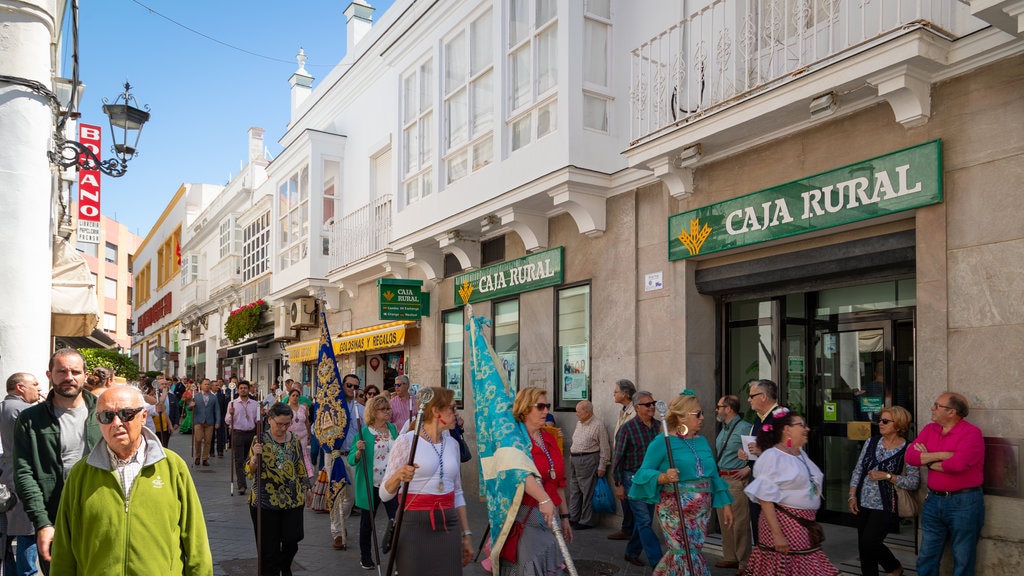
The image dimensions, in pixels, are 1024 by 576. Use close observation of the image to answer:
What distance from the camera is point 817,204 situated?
783cm

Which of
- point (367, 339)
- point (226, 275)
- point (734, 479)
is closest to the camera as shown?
point (734, 479)

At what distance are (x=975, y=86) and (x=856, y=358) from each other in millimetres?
3143

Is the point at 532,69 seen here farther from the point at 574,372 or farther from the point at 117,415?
the point at 117,415

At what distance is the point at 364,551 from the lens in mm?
8266

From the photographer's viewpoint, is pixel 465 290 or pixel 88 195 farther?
pixel 88 195

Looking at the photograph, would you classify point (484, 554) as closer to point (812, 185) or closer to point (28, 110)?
point (812, 185)

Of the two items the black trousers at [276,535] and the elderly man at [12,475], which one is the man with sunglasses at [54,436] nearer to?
the elderly man at [12,475]

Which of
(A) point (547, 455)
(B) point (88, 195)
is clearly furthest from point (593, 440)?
(B) point (88, 195)

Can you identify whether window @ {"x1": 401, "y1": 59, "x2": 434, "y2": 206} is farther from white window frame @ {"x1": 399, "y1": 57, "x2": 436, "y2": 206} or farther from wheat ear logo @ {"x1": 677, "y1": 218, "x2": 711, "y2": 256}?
wheat ear logo @ {"x1": 677, "y1": 218, "x2": 711, "y2": 256}

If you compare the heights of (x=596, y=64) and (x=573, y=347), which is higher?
(x=596, y=64)

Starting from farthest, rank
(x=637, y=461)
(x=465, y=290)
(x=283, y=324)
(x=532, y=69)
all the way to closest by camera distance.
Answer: (x=283, y=324), (x=465, y=290), (x=532, y=69), (x=637, y=461)

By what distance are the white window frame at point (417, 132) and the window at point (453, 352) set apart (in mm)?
2115

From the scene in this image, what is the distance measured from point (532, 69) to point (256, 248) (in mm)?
17294

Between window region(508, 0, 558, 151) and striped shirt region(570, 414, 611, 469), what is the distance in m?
3.73
